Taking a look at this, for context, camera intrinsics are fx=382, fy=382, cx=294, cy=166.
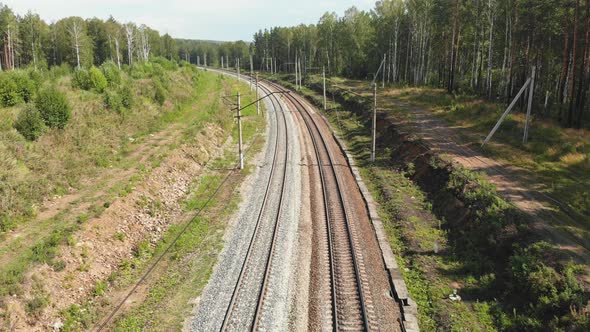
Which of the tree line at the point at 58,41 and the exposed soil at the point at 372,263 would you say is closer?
the exposed soil at the point at 372,263

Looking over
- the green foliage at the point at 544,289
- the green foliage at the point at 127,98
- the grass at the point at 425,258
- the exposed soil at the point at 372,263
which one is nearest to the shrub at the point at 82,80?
the green foliage at the point at 127,98

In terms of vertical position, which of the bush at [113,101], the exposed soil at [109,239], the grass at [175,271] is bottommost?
the grass at [175,271]

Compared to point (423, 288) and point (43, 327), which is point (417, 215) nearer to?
point (423, 288)

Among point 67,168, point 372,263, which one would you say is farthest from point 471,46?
point 67,168

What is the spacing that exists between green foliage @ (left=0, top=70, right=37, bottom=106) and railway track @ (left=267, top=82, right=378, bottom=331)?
2061 cm

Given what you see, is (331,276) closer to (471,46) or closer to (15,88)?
(15,88)

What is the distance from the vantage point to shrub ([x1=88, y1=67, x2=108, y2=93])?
32875 millimetres

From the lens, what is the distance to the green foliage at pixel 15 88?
2406cm

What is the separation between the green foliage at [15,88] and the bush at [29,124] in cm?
270

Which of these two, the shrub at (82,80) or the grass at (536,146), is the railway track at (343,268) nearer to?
the grass at (536,146)

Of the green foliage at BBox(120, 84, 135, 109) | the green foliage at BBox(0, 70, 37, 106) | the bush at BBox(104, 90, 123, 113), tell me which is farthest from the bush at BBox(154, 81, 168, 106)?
the green foliage at BBox(0, 70, 37, 106)

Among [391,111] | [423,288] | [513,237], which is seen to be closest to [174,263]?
[423,288]

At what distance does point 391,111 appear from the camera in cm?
4538

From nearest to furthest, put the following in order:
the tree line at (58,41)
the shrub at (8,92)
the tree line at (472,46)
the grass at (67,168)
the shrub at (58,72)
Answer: the grass at (67,168) < the shrub at (8,92) < the tree line at (472,46) < the shrub at (58,72) < the tree line at (58,41)
